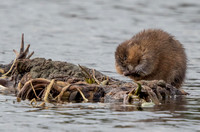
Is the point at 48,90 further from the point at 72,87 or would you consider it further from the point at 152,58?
the point at 152,58

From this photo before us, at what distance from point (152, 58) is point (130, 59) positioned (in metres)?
0.45

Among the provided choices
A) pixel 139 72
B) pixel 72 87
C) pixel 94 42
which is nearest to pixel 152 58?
pixel 139 72

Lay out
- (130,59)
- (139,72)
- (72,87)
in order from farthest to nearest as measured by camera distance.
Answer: (139,72) → (130,59) → (72,87)

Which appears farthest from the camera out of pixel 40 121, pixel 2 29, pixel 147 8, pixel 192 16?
pixel 147 8

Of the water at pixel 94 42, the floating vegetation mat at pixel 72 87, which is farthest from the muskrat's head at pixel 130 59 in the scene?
the water at pixel 94 42

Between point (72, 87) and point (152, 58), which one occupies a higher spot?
point (152, 58)

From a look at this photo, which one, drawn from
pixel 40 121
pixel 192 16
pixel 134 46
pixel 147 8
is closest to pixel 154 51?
pixel 134 46

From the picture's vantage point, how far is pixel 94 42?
18922 millimetres

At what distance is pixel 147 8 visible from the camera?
86.8 feet

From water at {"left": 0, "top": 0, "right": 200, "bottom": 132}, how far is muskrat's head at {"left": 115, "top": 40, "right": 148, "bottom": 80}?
118 centimetres

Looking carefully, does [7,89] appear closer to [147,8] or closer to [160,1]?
[147,8]

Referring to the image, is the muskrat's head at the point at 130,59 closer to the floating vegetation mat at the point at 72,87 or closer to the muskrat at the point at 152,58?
the muskrat at the point at 152,58

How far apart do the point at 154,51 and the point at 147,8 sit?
15.6 metres

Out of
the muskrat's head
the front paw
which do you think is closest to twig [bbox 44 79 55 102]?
the muskrat's head
